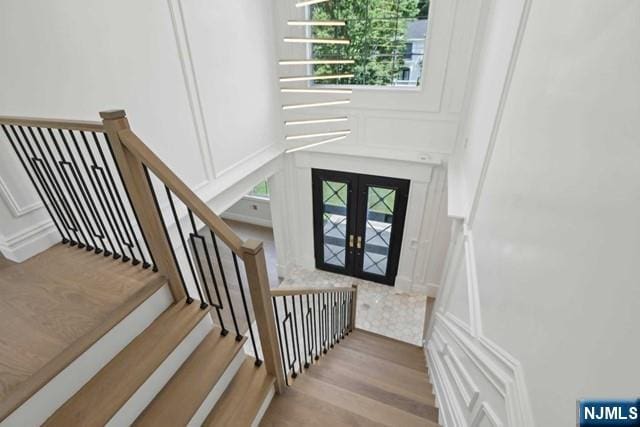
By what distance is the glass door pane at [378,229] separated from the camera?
5148 mm

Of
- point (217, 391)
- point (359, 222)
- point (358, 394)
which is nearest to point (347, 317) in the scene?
point (359, 222)

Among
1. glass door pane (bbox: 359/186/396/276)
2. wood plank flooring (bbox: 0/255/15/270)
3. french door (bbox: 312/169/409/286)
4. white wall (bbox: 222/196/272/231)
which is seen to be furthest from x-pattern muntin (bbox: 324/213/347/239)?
wood plank flooring (bbox: 0/255/15/270)

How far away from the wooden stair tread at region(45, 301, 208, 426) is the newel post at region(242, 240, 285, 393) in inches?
16.8

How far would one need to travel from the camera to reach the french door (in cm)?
511

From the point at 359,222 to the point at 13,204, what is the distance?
14.5 feet

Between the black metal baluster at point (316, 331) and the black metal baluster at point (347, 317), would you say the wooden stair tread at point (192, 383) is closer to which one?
the black metal baluster at point (316, 331)

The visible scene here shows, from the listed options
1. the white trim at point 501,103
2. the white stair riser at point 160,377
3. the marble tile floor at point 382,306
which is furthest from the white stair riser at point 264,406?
the marble tile floor at point 382,306

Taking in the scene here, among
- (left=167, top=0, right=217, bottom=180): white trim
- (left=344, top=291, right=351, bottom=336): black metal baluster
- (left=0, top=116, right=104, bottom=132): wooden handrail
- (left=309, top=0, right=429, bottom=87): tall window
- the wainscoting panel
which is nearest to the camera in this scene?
the wainscoting panel

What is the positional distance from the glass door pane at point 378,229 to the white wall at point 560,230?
3.07m

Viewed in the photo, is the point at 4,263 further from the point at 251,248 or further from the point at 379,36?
the point at 379,36

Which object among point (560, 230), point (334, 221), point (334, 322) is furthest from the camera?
point (334, 221)

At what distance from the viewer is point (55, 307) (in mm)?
1722

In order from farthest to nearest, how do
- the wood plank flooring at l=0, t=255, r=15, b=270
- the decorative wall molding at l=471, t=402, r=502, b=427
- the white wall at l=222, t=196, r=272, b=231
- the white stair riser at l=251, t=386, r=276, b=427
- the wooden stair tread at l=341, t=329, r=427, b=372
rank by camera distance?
the white wall at l=222, t=196, r=272, b=231, the wooden stair tread at l=341, t=329, r=427, b=372, the wood plank flooring at l=0, t=255, r=15, b=270, the white stair riser at l=251, t=386, r=276, b=427, the decorative wall molding at l=471, t=402, r=502, b=427

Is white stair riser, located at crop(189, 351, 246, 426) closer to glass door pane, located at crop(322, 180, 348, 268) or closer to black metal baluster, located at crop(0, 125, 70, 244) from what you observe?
black metal baluster, located at crop(0, 125, 70, 244)
